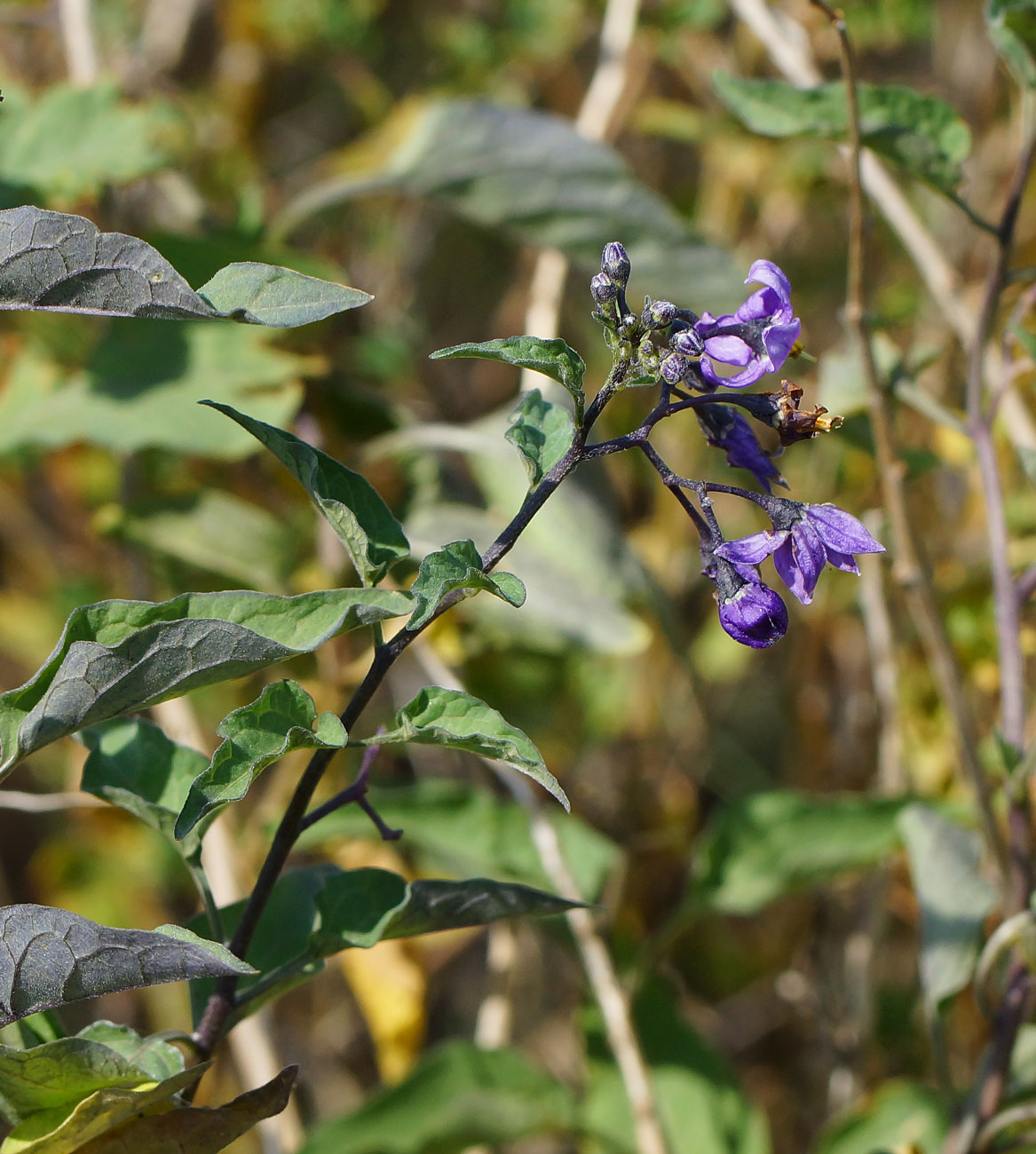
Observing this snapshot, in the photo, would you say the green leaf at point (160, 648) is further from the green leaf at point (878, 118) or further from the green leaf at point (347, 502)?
the green leaf at point (878, 118)

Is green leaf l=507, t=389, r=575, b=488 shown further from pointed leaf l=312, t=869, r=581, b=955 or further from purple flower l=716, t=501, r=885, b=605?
pointed leaf l=312, t=869, r=581, b=955

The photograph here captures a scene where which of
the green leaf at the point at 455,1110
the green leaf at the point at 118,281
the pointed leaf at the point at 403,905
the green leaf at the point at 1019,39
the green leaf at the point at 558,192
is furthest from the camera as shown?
the green leaf at the point at 558,192

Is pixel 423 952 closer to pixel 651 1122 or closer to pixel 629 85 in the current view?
pixel 651 1122

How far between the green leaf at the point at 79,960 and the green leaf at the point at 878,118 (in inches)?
29.2

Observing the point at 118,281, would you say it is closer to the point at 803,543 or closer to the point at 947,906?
the point at 803,543

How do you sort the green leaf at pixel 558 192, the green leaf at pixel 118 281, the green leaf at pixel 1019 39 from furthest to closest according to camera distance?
1. the green leaf at pixel 558 192
2. the green leaf at pixel 1019 39
3. the green leaf at pixel 118 281

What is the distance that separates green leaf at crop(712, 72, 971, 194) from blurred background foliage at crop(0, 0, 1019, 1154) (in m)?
0.13

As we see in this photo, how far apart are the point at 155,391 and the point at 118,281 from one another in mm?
747

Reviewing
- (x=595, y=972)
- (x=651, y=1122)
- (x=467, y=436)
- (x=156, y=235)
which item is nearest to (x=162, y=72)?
(x=156, y=235)

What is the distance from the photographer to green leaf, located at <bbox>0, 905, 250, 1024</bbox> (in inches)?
19.7

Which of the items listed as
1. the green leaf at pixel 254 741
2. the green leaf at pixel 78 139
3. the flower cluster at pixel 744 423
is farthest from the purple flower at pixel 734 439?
the green leaf at pixel 78 139

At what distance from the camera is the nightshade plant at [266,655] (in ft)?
1.66

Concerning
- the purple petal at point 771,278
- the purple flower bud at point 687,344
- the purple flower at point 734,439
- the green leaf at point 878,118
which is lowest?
the purple flower at point 734,439

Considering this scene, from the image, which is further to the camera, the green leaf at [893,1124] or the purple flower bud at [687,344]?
the green leaf at [893,1124]
